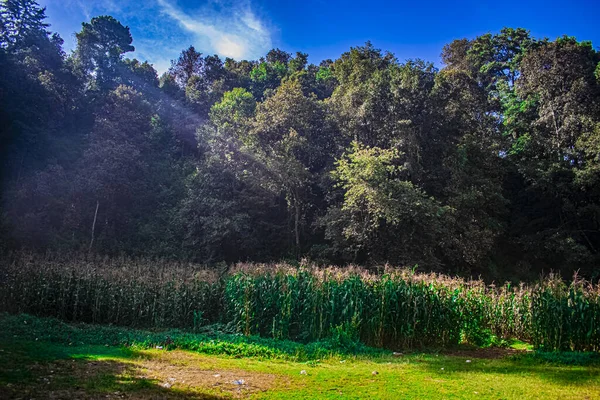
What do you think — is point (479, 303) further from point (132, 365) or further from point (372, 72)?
point (372, 72)

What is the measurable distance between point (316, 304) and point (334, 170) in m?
15.8

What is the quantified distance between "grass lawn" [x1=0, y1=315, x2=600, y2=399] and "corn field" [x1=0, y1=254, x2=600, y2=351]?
119 centimetres

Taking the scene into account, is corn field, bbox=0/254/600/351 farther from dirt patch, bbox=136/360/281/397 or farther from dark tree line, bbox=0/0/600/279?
dark tree line, bbox=0/0/600/279

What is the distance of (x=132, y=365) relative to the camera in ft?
22.2

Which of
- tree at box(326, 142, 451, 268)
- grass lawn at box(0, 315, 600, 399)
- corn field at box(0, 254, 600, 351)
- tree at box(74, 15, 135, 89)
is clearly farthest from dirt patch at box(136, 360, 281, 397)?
tree at box(74, 15, 135, 89)

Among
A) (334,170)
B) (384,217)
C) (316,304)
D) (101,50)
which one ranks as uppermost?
→ (101,50)

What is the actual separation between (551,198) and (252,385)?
29.5 meters

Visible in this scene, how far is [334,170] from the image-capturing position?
2556 centimetres

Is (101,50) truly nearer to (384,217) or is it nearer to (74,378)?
(384,217)

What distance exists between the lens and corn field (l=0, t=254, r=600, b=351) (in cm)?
1004

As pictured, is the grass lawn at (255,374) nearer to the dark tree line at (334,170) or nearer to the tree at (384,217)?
the tree at (384,217)

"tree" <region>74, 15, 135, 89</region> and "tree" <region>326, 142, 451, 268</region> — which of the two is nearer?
"tree" <region>326, 142, 451, 268</region>

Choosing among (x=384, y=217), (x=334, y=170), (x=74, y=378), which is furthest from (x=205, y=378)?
(x=334, y=170)

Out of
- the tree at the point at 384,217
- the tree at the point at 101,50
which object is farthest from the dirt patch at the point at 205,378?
the tree at the point at 101,50
